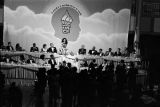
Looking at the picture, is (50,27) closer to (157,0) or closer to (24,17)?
(24,17)

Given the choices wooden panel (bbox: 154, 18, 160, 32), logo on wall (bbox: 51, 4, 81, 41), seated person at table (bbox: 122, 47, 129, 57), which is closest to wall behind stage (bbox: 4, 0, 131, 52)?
logo on wall (bbox: 51, 4, 81, 41)

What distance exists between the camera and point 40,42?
1638 centimetres

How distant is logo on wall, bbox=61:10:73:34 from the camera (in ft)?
54.4

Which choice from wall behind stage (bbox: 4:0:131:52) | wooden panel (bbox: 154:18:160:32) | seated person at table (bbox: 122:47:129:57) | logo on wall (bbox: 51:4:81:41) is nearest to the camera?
seated person at table (bbox: 122:47:129:57)

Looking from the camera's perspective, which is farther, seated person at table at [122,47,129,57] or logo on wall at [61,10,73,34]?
logo on wall at [61,10,73,34]

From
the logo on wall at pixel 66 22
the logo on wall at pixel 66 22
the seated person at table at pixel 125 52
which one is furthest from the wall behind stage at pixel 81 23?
the seated person at table at pixel 125 52

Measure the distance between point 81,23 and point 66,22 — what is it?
0.88 meters

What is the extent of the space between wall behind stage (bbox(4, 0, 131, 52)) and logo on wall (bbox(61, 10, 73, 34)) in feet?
2.03

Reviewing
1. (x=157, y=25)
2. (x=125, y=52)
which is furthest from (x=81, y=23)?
(x=157, y=25)

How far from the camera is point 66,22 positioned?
1664 cm

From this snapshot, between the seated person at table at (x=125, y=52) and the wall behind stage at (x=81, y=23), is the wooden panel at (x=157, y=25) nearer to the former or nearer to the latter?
the wall behind stage at (x=81, y=23)

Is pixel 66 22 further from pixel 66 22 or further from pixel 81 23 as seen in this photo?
pixel 81 23

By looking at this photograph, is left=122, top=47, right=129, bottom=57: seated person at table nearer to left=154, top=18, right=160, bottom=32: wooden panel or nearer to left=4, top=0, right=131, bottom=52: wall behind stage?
left=4, top=0, right=131, bottom=52: wall behind stage

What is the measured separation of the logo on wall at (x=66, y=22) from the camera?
1656 centimetres
